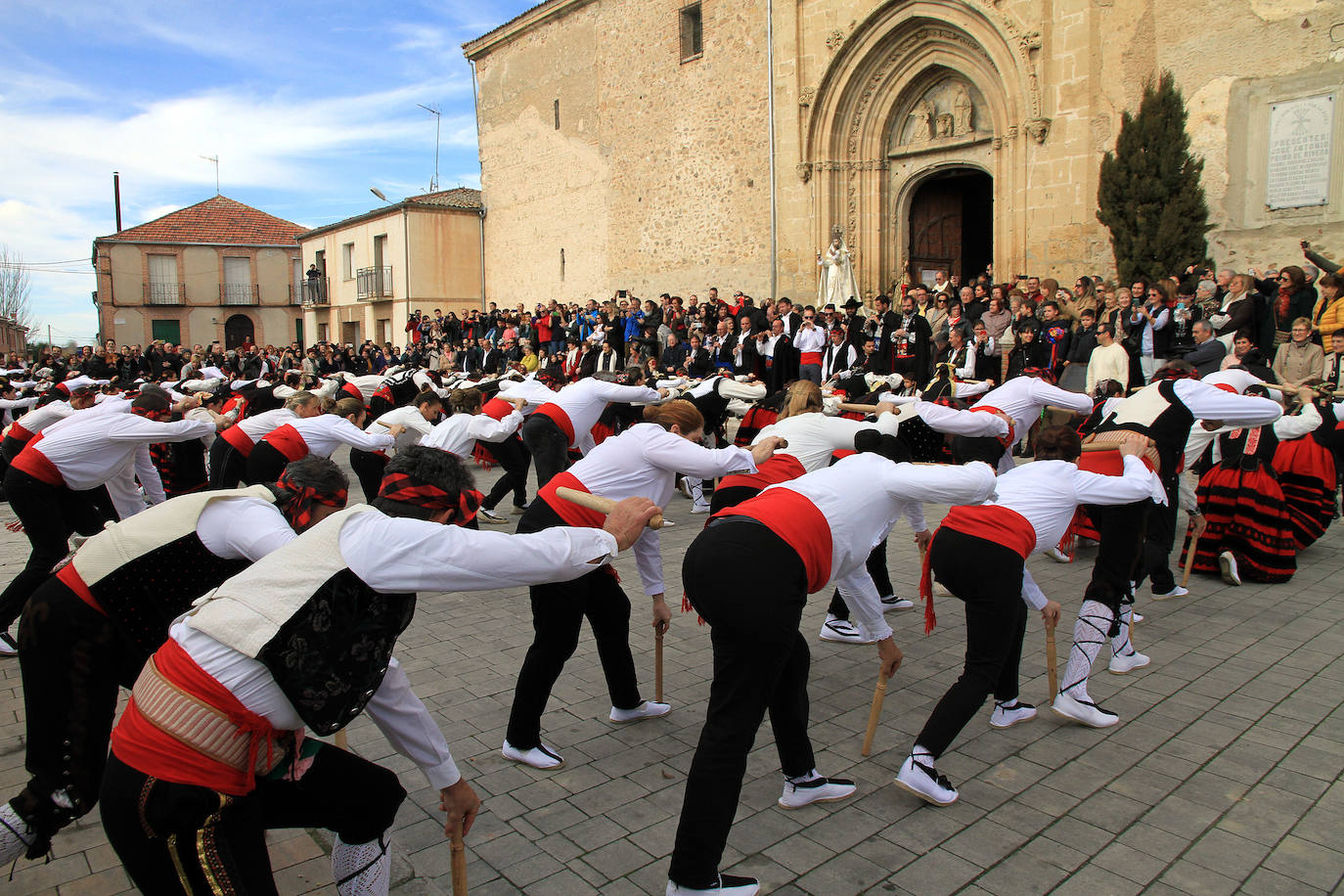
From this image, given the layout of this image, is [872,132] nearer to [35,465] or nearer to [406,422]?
[406,422]

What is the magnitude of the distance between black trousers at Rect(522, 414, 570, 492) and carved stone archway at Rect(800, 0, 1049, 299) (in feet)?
35.8

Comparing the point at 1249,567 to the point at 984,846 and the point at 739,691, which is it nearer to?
the point at 984,846

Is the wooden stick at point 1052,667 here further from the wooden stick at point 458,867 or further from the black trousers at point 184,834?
the black trousers at point 184,834

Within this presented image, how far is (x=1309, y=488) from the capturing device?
7.19m

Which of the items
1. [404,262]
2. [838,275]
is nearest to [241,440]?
[838,275]

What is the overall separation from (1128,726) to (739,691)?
240cm

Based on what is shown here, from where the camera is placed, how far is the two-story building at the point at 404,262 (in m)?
31.3

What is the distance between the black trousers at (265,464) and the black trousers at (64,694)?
13.8 feet

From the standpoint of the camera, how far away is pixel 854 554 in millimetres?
3287

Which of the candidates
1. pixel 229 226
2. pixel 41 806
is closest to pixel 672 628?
pixel 41 806

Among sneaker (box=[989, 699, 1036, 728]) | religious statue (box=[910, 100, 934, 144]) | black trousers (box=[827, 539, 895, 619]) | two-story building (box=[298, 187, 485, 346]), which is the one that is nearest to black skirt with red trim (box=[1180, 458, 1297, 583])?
black trousers (box=[827, 539, 895, 619])

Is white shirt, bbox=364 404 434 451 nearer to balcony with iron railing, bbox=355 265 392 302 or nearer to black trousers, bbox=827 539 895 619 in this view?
black trousers, bbox=827 539 895 619

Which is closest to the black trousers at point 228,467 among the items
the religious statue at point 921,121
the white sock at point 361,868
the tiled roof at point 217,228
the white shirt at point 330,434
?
the white shirt at point 330,434

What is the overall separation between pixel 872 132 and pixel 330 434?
47.9 ft
